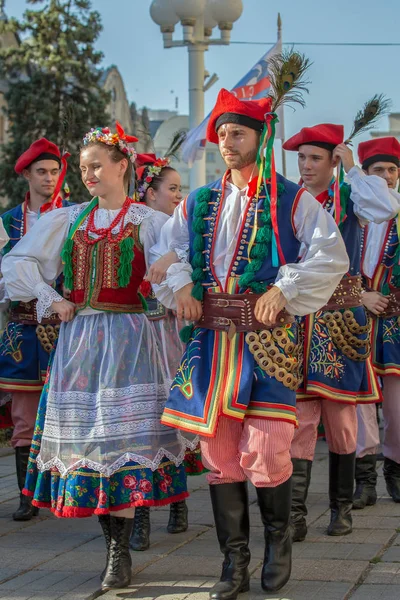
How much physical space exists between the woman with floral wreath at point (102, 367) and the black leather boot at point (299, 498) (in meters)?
0.70

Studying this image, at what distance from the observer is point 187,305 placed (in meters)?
4.62

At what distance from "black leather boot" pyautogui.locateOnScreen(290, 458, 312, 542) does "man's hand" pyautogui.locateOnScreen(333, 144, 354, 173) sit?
1556 millimetres

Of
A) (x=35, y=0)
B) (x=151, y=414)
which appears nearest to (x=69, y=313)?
(x=151, y=414)

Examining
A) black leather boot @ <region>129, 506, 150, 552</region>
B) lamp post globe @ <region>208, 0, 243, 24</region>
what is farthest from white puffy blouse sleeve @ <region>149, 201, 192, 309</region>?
lamp post globe @ <region>208, 0, 243, 24</region>

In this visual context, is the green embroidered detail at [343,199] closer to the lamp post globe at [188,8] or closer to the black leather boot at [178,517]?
the black leather boot at [178,517]

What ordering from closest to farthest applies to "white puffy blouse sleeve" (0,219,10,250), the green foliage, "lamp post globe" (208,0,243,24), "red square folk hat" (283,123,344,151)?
1. "red square folk hat" (283,123,344,151)
2. "white puffy blouse sleeve" (0,219,10,250)
3. "lamp post globe" (208,0,243,24)
4. the green foliage

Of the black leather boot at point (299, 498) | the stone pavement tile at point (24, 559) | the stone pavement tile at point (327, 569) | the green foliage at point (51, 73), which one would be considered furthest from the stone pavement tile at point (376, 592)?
the green foliage at point (51, 73)

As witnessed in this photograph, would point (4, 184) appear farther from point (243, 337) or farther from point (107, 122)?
point (243, 337)

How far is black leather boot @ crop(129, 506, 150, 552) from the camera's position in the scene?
539 cm

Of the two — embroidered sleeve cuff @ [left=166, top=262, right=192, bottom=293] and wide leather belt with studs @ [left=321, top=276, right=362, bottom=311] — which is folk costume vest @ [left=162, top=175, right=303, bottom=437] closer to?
embroidered sleeve cuff @ [left=166, top=262, right=192, bottom=293]

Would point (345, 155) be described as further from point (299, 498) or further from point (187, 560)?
point (187, 560)

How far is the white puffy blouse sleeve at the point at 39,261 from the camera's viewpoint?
515 centimetres

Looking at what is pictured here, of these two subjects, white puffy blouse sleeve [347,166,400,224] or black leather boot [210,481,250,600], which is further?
white puffy blouse sleeve [347,166,400,224]

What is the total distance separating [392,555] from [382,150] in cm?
279
